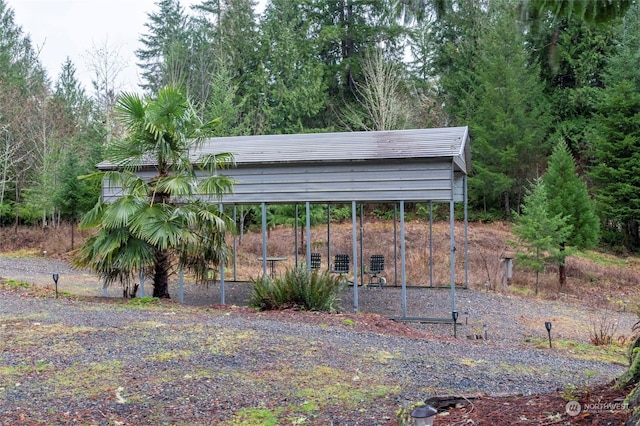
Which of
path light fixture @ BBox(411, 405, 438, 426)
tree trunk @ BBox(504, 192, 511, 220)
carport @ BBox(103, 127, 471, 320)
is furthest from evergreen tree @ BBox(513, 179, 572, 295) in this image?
path light fixture @ BBox(411, 405, 438, 426)

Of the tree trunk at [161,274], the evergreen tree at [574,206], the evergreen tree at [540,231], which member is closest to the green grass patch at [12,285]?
the tree trunk at [161,274]

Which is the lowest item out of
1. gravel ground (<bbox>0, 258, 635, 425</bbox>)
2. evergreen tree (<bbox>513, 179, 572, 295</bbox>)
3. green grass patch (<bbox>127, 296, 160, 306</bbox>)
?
A: gravel ground (<bbox>0, 258, 635, 425</bbox>)

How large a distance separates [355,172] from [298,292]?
2.56 m

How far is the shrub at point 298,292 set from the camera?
30.2 ft

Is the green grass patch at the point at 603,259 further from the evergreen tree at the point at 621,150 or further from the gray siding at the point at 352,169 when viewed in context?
the gray siding at the point at 352,169

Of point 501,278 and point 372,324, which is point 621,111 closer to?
point 501,278

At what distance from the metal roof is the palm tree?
1.09 meters

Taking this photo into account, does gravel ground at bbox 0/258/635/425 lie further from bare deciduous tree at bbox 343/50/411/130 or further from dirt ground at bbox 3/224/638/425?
bare deciduous tree at bbox 343/50/411/130

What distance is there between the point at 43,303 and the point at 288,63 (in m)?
21.5

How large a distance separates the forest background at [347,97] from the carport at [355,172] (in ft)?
37.5

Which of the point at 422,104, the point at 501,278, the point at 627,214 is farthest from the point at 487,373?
the point at 422,104

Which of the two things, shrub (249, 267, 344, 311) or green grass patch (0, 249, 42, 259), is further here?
green grass patch (0, 249, 42, 259)

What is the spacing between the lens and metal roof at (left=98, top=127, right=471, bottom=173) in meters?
10.0

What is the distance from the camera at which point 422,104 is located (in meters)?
27.6
